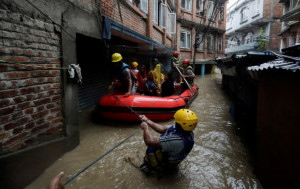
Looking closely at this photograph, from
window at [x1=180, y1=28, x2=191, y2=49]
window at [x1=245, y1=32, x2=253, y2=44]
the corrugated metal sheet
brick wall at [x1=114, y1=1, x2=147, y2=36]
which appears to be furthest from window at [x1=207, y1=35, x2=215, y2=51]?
the corrugated metal sheet

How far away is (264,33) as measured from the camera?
2162 cm

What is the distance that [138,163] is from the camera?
10.1 ft

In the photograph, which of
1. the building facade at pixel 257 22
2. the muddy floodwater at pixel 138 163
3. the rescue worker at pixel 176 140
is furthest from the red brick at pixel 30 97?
the building facade at pixel 257 22

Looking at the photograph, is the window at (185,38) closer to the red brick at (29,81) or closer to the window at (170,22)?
the window at (170,22)

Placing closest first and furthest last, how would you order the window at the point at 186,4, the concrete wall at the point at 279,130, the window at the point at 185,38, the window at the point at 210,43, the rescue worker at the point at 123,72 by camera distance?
the concrete wall at the point at 279,130
the rescue worker at the point at 123,72
the window at the point at 186,4
the window at the point at 185,38
the window at the point at 210,43

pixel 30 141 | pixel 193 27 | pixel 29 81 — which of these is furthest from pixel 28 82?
pixel 193 27

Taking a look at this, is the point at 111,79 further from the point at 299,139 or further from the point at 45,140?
the point at 299,139

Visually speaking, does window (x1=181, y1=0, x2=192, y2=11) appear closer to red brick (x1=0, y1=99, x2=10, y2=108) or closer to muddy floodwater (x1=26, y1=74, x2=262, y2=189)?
muddy floodwater (x1=26, y1=74, x2=262, y2=189)

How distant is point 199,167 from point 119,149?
1.58 metres

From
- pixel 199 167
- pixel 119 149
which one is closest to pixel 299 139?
pixel 199 167

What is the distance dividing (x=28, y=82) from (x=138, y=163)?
6.91 ft

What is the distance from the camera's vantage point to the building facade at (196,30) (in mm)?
14883

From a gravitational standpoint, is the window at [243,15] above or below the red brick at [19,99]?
above

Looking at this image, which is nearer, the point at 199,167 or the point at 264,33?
the point at 199,167
